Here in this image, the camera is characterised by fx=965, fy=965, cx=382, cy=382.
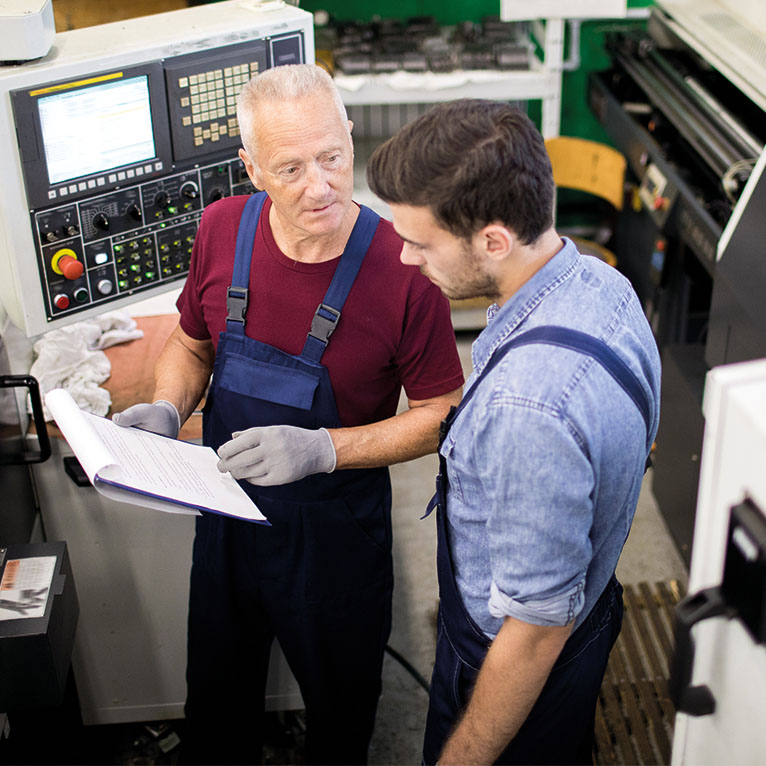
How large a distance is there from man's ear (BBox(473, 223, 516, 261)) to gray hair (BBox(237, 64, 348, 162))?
1.86 ft

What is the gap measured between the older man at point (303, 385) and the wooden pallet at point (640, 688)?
755 mm

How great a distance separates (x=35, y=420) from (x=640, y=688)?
171 cm

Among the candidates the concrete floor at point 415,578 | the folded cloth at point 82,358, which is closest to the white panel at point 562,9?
the concrete floor at point 415,578

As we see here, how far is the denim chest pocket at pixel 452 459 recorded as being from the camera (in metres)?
1.34

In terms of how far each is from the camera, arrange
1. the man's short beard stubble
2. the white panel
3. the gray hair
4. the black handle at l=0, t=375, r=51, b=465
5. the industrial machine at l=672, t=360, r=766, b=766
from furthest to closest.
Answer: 1. the white panel
2. the black handle at l=0, t=375, r=51, b=465
3. the gray hair
4. the man's short beard stubble
5. the industrial machine at l=672, t=360, r=766, b=766

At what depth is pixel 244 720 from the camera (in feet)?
7.32

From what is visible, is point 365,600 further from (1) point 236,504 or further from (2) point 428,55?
(2) point 428,55

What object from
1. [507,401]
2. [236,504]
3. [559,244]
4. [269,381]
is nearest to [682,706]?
[507,401]

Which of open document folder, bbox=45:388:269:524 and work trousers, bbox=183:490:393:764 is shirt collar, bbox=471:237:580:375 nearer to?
open document folder, bbox=45:388:269:524

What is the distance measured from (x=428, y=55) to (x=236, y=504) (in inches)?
107

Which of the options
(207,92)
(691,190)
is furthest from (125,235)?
(691,190)

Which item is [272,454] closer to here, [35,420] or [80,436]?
[80,436]

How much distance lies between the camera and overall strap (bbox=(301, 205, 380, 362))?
171 centimetres

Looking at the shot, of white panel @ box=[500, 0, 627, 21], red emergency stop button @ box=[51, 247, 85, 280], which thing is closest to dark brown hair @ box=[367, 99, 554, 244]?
red emergency stop button @ box=[51, 247, 85, 280]
